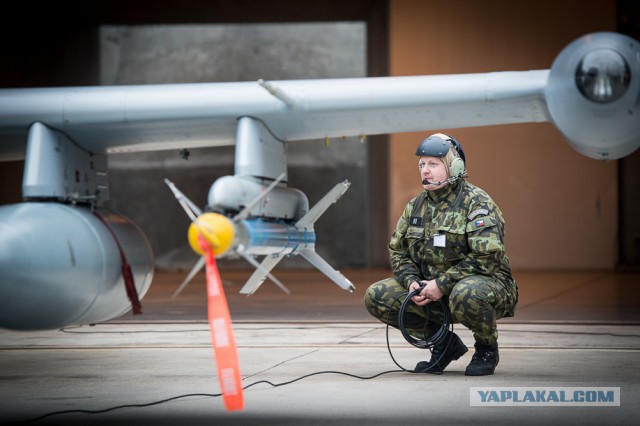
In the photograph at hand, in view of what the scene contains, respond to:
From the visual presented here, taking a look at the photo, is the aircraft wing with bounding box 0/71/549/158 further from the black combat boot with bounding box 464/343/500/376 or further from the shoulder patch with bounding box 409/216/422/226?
the black combat boot with bounding box 464/343/500/376

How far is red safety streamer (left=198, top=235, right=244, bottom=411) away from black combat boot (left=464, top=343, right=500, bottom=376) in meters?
2.11

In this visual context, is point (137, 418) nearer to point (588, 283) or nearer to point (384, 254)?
point (588, 283)

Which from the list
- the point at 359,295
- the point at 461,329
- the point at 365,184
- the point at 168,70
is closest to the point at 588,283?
the point at 359,295

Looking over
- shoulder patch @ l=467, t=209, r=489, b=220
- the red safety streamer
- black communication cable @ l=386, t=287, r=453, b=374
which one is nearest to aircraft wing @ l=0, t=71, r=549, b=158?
shoulder patch @ l=467, t=209, r=489, b=220

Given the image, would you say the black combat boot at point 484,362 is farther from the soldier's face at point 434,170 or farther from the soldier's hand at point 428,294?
the soldier's face at point 434,170

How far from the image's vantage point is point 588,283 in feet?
49.3

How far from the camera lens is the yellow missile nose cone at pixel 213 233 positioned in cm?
425

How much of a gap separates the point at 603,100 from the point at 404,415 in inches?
73.0

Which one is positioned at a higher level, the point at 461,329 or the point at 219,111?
the point at 219,111

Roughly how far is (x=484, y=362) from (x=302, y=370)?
1244 millimetres

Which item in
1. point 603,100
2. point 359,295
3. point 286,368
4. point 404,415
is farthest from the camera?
point 359,295

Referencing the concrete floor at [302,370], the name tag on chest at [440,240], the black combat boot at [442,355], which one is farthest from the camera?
the black combat boot at [442,355]

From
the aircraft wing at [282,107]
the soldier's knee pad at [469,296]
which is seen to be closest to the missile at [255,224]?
the aircraft wing at [282,107]

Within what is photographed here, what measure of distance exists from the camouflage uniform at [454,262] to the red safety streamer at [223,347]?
1.87m
